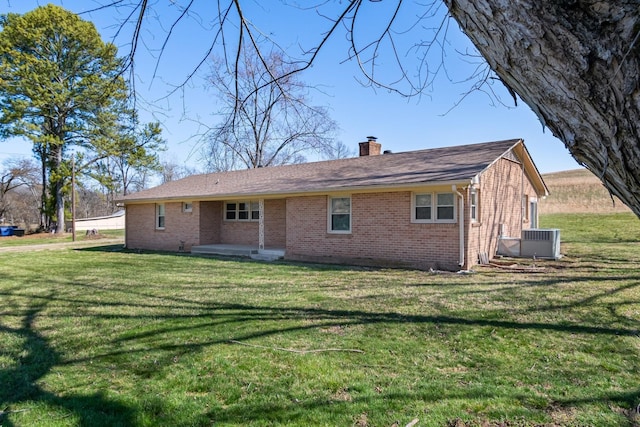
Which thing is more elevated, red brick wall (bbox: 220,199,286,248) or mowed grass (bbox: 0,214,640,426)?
red brick wall (bbox: 220,199,286,248)

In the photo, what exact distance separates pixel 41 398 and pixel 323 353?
2831 mm

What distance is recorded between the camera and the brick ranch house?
11.8 metres

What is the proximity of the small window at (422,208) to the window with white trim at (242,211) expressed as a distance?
7.81 meters

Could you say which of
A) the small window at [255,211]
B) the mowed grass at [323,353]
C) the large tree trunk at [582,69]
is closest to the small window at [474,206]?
the mowed grass at [323,353]

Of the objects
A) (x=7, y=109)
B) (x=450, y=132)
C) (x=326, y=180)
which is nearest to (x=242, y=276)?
(x=326, y=180)

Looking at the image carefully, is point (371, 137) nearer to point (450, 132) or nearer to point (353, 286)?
point (353, 286)

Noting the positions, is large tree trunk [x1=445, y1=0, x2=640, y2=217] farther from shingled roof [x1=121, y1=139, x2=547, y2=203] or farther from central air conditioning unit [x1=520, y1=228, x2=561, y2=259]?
central air conditioning unit [x1=520, y1=228, x2=561, y2=259]

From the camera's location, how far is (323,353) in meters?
4.81

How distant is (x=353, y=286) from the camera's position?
29.9ft

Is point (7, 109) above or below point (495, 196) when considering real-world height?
above

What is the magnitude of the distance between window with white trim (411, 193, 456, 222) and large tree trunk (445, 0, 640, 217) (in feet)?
34.8

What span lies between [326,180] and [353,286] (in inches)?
250

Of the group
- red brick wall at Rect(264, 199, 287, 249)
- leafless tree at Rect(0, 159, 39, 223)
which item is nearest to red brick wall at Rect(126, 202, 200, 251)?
red brick wall at Rect(264, 199, 287, 249)

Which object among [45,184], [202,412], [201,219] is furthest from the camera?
[45,184]
